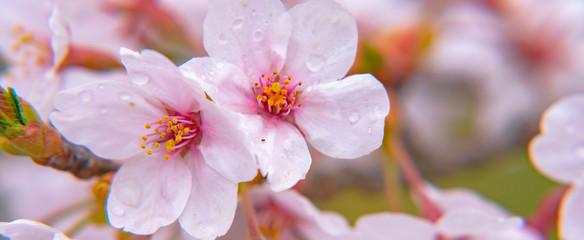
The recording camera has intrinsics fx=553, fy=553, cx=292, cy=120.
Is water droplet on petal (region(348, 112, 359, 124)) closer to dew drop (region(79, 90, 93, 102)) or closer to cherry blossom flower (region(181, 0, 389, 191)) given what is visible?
cherry blossom flower (region(181, 0, 389, 191))

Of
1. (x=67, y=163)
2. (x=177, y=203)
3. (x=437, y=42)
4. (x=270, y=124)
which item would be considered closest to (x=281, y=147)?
(x=270, y=124)

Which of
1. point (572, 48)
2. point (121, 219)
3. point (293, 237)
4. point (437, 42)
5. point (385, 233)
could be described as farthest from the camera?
point (572, 48)

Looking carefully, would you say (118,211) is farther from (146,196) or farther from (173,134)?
(173,134)

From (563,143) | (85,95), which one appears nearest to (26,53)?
(85,95)

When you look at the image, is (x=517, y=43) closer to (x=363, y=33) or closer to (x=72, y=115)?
(x=363, y=33)

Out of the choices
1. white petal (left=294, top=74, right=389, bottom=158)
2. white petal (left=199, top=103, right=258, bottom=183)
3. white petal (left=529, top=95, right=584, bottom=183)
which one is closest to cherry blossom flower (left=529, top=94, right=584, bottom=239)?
white petal (left=529, top=95, right=584, bottom=183)

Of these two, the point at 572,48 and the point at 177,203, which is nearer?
the point at 177,203
